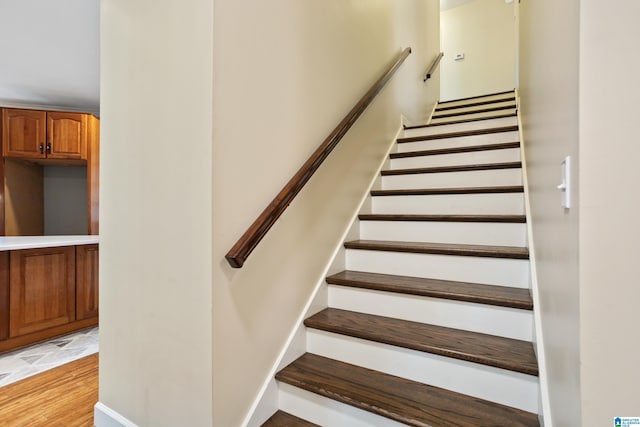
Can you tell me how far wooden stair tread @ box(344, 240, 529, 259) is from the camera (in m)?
1.50

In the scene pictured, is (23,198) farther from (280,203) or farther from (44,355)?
(280,203)

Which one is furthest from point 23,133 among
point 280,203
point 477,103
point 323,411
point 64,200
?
point 477,103

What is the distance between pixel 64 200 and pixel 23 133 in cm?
104

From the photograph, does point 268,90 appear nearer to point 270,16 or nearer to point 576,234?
point 270,16

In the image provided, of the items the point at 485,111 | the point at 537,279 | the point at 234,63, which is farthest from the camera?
the point at 485,111

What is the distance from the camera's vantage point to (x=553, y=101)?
990 mm

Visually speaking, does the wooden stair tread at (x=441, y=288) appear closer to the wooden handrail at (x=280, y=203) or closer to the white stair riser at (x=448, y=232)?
the white stair riser at (x=448, y=232)

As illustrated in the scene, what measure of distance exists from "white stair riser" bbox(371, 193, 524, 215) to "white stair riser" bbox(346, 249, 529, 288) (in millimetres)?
497

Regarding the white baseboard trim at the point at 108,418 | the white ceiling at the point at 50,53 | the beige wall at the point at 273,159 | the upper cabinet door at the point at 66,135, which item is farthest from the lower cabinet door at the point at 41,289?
the beige wall at the point at 273,159

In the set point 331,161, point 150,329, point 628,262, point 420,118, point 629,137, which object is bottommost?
point 150,329

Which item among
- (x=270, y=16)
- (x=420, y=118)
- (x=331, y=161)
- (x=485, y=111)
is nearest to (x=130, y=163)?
(x=270, y=16)

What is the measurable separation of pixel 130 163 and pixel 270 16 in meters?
0.91

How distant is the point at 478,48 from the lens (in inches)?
209

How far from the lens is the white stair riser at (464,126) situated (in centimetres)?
264
